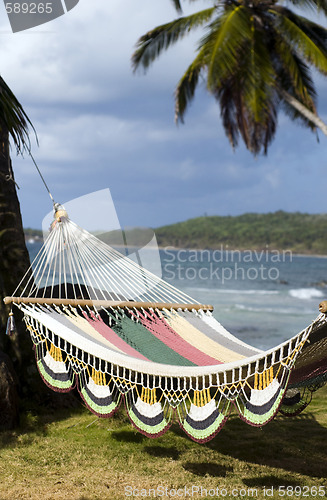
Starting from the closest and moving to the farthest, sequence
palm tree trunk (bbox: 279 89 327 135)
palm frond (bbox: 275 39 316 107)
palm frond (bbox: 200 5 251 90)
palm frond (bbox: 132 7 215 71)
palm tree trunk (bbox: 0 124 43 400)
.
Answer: palm tree trunk (bbox: 0 124 43 400), palm frond (bbox: 200 5 251 90), palm frond (bbox: 275 39 316 107), palm tree trunk (bbox: 279 89 327 135), palm frond (bbox: 132 7 215 71)

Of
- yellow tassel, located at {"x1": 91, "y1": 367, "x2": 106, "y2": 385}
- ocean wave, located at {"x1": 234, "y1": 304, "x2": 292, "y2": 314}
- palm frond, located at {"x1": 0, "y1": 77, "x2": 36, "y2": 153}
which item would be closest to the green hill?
ocean wave, located at {"x1": 234, "y1": 304, "x2": 292, "y2": 314}

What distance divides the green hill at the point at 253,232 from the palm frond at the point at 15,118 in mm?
25324

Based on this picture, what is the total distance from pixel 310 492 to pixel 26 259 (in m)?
2.19

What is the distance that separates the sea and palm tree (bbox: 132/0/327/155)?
20.9 ft

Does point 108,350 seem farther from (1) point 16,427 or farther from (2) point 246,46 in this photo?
(2) point 246,46

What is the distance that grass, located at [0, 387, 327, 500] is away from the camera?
220 cm

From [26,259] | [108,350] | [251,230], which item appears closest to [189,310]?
[108,350]

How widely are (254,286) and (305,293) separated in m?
2.18

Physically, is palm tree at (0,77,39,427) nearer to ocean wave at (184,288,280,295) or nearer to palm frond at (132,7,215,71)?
palm frond at (132,7,215,71)

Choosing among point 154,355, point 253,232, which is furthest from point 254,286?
point 154,355

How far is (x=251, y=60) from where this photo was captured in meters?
6.80

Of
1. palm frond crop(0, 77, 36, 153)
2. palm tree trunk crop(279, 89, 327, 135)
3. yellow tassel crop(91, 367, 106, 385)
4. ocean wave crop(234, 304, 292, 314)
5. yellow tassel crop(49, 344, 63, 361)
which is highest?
palm tree trunk crop(279, 89, 327, 135)

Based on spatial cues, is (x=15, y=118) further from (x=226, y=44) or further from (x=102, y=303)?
(x=226, y=44)

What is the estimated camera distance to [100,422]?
300cm
